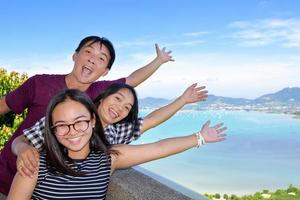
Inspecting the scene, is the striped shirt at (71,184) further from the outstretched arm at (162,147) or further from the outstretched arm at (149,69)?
the outstretched arm at (149,69)

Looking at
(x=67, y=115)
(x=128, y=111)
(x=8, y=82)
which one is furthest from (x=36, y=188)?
(x=8, y=82)

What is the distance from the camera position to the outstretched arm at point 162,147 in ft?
8.93

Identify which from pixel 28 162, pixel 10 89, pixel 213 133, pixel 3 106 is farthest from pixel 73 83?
pixel 10 89

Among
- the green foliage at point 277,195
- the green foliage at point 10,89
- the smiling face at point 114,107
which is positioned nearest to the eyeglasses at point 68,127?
the smiling face at point 114,107

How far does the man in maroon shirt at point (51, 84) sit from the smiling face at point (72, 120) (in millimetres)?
611

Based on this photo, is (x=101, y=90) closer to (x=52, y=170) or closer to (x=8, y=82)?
(x=52, y=170)

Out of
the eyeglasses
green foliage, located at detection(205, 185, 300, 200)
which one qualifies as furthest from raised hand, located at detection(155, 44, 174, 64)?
green foliage, located at detection(205, 185, 300, 200)

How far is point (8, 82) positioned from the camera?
24.1ft

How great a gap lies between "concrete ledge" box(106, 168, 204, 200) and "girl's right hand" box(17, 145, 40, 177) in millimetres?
812

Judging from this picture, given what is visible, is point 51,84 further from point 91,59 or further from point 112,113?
point 112,113

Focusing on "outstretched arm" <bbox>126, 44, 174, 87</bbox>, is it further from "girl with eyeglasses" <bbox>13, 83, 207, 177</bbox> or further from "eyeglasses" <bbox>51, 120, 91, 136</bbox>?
"eyeglasses" <bbox>51, 120, 91, 136</bbox>

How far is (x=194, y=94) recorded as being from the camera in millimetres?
3387

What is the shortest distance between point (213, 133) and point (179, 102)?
68 cm

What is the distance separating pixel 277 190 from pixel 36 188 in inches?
662
